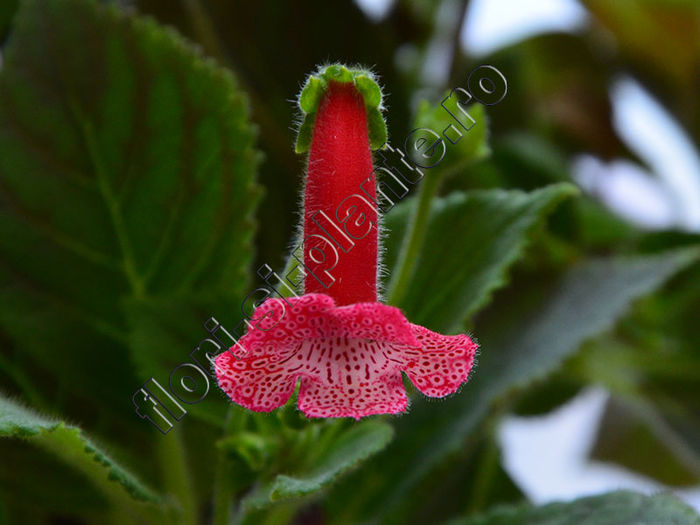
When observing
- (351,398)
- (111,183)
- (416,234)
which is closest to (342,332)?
(351,398)

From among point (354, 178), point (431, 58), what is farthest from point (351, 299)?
point (431, 58)

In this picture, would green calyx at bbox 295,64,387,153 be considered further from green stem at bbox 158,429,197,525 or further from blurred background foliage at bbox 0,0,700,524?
green stem at bbox 158,429,197,525

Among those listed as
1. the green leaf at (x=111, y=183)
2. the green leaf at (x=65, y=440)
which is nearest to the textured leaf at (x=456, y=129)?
the green leaf at (x=111, y=183)

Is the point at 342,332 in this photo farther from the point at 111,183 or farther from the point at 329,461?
the point at 111,183

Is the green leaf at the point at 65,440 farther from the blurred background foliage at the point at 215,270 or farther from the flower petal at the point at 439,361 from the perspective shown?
the flower petal at the point at 439,361

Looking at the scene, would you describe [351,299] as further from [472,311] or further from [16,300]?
[16,300]

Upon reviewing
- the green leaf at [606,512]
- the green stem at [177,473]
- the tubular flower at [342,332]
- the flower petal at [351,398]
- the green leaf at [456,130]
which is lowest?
the green leaf at [606,512]
